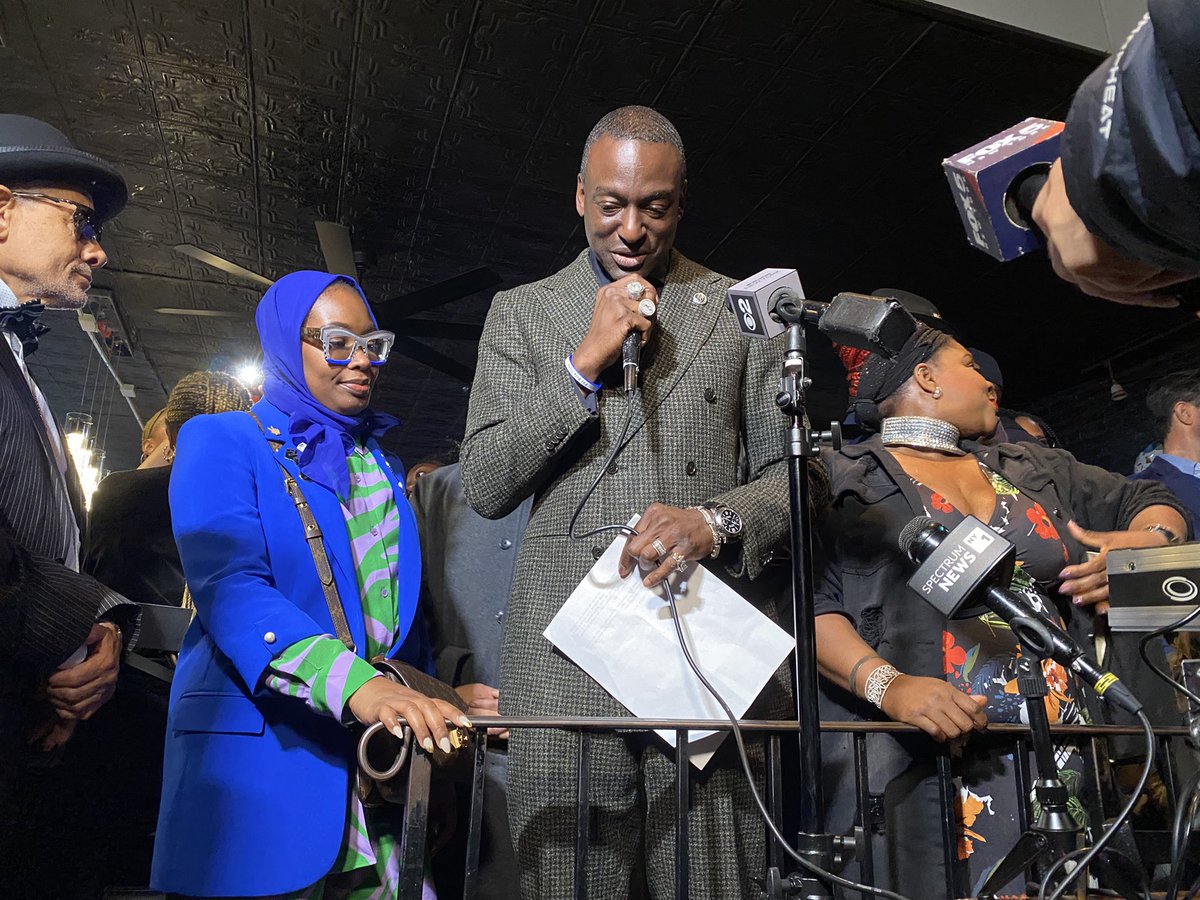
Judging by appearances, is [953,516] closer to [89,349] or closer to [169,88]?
[169,88]

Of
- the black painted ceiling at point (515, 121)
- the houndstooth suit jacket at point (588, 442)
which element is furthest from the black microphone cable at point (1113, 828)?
the black painted ceiling at point (515, 121)

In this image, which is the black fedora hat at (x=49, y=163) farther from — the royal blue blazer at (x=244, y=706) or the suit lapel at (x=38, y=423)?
the royal blue blazer at (x=244, y=706)

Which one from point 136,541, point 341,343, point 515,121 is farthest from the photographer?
point 515,121

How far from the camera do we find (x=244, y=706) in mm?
1492

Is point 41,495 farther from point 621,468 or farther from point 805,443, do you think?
point 805,443

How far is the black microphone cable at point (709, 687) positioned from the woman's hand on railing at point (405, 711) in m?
0.35

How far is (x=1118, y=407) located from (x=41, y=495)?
834 cm

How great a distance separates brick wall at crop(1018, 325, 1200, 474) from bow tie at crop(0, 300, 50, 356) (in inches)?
294

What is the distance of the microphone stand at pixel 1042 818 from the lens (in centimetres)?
126


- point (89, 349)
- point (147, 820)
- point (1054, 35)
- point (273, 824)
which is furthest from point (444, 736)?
point (89, 349)

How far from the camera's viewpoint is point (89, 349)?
830 cm

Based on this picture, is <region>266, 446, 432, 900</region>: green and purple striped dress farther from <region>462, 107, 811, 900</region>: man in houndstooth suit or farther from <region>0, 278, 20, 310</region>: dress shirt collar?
<region>0, 278, 20, 310</region>: dress shirt collar

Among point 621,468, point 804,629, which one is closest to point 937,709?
point 804,629

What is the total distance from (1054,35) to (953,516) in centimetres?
321
